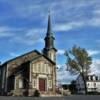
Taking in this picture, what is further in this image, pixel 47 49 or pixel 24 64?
pixel 47 49

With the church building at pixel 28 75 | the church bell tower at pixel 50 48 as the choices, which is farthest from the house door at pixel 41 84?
the church bell tower at pixel 50 48

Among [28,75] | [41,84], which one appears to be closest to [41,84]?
[41,84]

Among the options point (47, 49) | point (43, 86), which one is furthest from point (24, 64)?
point (47, 49)

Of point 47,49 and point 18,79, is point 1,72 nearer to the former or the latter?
point 18,79

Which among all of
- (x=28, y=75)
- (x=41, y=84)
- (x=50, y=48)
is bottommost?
(x=41, y=84)

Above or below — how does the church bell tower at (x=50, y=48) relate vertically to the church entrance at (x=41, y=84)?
above

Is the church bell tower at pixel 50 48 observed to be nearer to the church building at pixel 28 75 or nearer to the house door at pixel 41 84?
the church building at pixel 28 75

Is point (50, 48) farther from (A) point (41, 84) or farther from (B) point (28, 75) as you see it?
(B) point (28, 75)

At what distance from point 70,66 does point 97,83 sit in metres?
66.5

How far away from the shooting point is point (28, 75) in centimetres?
5075

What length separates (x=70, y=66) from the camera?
66.6 metres

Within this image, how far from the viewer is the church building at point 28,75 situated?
50.1m

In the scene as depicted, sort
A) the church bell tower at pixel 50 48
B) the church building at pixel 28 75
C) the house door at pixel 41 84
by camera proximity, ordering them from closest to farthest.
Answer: the church building at pixel 28 75 < the house door at pixel 41 84 < the church bell tower at pixel 50 48

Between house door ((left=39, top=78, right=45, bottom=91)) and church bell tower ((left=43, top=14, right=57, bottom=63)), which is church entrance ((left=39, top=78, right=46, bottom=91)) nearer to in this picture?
house door ((left=39, top=78, right=45, bottom=91))
